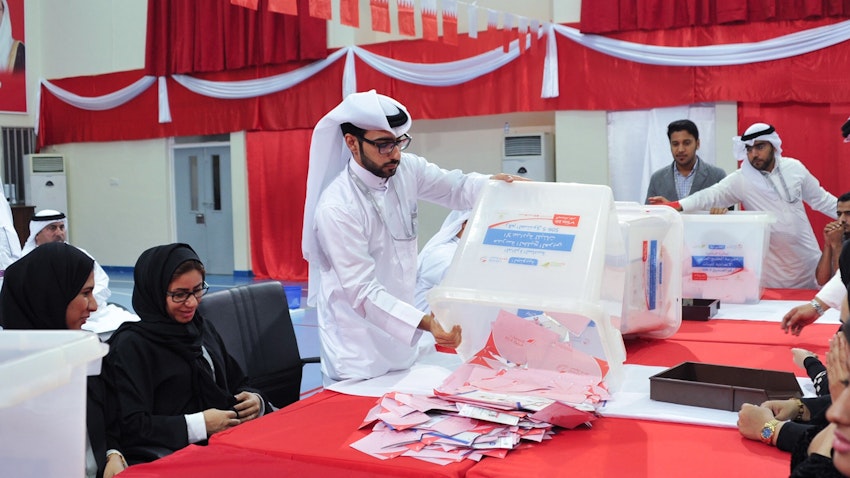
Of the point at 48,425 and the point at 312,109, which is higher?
the point at 312,109

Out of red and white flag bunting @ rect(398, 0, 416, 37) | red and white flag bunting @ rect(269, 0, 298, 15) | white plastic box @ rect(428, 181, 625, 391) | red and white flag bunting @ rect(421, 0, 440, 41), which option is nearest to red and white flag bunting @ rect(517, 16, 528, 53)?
red and white flag bunting @ rect(421, 0, 440, 41)

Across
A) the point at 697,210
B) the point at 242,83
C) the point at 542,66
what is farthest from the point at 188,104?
the point at 697,210

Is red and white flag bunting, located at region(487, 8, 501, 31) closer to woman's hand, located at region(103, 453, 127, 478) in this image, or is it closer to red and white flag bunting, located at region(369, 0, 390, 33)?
red and white flag bunting, located at region(369, 0, 390, 33)

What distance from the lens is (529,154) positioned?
834 centimetres

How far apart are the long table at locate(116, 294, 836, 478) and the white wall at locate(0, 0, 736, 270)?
7057mm

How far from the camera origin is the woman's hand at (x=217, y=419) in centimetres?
212

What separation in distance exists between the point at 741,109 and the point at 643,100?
0.84m

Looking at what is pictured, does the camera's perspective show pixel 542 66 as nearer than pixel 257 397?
No

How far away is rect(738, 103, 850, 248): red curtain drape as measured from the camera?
675cm

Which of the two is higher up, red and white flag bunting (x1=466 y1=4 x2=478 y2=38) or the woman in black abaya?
A: red and white flag bunting (x1=466 y1=4 x2=478 y2=38)

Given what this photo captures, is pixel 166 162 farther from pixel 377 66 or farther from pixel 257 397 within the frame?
pixel 257 397

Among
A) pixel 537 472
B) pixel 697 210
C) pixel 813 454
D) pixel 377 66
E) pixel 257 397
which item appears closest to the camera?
pixel 813 454

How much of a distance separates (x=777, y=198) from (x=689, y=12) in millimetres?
3202

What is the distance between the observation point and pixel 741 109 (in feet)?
23.4
